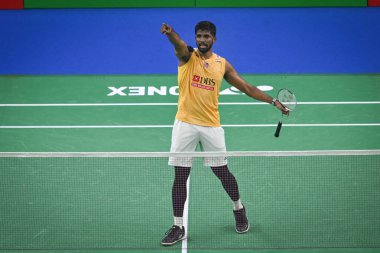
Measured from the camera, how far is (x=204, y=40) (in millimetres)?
7691

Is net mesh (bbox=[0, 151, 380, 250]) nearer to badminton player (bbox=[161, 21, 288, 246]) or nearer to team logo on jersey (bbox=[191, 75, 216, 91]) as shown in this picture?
badminton player (bbox=[161, 21, 288, 246])

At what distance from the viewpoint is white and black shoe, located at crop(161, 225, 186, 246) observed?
7824 mm

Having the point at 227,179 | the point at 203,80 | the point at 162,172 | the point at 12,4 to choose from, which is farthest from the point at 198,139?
the point at 12,4

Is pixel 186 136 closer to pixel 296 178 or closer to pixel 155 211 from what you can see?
pixel 155 211

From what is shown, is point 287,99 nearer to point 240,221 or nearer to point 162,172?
point 240,221

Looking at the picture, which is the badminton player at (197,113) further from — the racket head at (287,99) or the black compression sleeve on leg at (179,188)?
the racket head at (287,99)

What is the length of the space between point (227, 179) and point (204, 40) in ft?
5.18

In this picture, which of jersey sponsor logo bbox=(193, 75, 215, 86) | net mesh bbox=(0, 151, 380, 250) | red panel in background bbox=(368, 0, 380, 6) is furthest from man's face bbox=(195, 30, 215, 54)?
red panel in background bbox=(368, 0, 380, 6)

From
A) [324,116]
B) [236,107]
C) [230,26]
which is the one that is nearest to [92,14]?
[230,26]

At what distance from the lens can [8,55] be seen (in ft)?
48.0

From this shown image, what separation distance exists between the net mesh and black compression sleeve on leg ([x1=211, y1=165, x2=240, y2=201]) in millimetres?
459

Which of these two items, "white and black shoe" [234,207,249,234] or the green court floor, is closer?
the green court floor

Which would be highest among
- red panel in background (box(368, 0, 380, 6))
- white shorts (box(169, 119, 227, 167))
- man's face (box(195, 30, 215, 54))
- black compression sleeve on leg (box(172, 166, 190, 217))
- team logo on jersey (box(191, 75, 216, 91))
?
man's face (box(195, 30, 215, 54))

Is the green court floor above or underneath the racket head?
underneath
